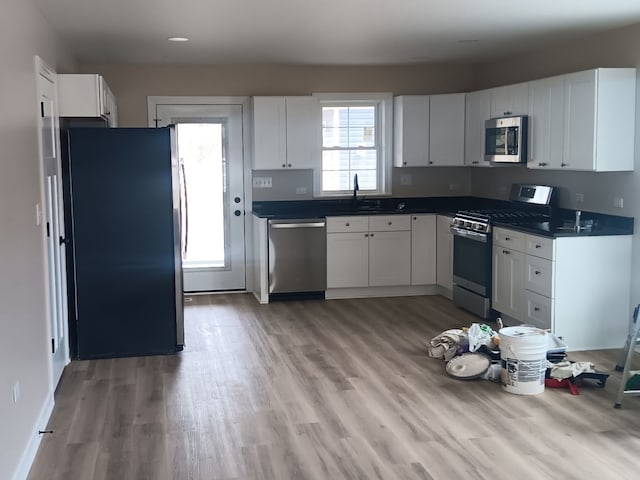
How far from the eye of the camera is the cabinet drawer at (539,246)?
18.5 feet

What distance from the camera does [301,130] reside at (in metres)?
8.03

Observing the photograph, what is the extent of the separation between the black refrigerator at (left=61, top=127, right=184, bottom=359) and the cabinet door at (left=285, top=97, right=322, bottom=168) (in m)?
2.38

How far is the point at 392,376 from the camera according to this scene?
205 inches

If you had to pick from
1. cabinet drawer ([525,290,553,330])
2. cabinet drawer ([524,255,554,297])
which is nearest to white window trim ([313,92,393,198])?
cabinet drawer ([524,255,554,297])

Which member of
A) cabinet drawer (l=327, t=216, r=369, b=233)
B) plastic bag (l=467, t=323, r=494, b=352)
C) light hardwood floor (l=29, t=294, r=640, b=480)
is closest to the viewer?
light hardwood floor (l=29, t=294, r=640, b=480)

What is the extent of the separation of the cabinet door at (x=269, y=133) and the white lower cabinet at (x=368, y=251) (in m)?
0.92

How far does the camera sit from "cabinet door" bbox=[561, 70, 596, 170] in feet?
18.5

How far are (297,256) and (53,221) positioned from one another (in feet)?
9.87

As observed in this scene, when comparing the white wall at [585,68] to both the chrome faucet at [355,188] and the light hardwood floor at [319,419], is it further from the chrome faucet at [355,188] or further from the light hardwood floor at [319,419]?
the chrome faucet at [355,188]

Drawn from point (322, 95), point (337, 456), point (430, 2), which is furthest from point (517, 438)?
point (322, 95)

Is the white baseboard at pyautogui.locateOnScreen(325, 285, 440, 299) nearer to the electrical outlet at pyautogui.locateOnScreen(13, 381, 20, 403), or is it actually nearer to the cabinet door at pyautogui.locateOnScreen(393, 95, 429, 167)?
the cabinet door at pyautogui.locateOnScreen(393, 95, 429, 167)

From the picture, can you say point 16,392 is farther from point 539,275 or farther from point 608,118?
point 608,118

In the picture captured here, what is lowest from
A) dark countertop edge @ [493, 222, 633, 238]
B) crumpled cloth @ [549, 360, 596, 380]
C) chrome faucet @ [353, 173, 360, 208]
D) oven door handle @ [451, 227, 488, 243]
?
crumpled cloth @ [549, 360, 596, 380]

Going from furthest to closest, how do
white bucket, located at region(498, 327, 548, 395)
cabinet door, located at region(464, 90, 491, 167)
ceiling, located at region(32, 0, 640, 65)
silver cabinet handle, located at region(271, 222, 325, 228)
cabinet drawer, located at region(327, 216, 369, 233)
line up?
cabinet drawer, located at region(327, 216, 369, 233), silver cabinet handle, located at region(271, 222, 325, 228), cabinet door, located at region(464, 90, 491, 167), ceiling, located at region(32, 0, 640, 65), white bucket, located at region(498, 327, 548, 395)
